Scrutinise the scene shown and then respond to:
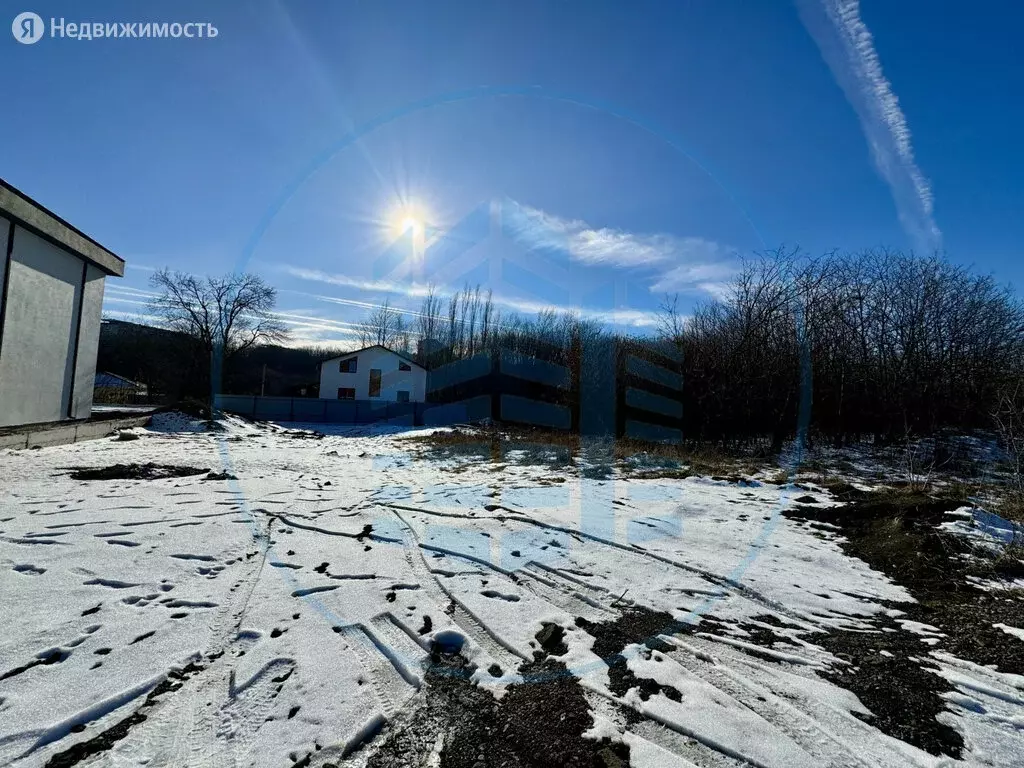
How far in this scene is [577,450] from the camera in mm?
11523

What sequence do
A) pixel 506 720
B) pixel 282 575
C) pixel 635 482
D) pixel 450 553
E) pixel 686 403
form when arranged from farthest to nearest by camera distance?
pixel 686 403 < pixel 635 482 < pixel 450 553 < pixel 282 575 < pixel 506 720

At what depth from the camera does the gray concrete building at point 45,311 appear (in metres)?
10.0

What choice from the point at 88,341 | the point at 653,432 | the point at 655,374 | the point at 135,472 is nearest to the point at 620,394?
the point at 655,374

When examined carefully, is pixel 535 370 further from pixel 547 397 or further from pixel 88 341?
pixel 88 341

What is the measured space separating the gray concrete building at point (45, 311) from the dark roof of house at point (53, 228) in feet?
0.07

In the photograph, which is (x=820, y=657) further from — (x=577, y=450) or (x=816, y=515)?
(x=577, y=450)

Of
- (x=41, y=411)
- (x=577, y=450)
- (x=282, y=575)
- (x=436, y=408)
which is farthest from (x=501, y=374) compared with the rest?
(x=282, y=575)

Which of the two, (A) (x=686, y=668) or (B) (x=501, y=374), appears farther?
(B) (x=501, y=374)

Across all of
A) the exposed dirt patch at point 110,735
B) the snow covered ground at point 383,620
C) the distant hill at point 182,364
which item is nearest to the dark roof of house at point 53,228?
the snow covered ground at point 383,620

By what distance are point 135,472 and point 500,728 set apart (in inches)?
325

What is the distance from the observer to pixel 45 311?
11383 mm

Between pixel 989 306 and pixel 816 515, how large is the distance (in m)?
17.7

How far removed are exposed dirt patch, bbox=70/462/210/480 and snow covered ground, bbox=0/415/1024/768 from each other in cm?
72

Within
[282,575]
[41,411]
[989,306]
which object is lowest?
[282,575]
